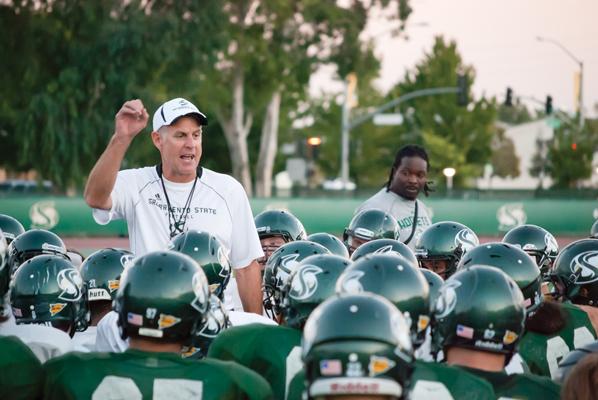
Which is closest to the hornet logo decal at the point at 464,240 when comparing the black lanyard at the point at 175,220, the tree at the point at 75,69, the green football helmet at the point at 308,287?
the black lanyard at the point at 175,220

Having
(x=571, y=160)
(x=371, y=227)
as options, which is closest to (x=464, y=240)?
(x=371, y=227)

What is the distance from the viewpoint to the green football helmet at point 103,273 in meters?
6.98

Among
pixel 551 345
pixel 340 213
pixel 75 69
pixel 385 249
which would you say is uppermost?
pixel 75 69

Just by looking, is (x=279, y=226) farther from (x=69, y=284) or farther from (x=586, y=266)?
(x=69, y=284)

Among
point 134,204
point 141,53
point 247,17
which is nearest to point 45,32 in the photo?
point 141,53

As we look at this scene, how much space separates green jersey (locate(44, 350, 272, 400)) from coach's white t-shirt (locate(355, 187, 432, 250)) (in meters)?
6.33

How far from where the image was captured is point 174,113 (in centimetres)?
718

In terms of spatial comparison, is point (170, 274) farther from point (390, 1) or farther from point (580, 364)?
point (390, 1)

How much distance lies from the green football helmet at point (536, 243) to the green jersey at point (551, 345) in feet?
8.25

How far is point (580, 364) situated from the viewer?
13.3ft

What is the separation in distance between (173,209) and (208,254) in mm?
991

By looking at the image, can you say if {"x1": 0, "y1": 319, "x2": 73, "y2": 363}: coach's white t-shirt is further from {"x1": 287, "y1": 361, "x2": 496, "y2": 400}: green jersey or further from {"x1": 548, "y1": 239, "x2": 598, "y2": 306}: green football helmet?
{"x1": 548, "y1": 239, "x2": 598, "y2": 306}: green football helmet

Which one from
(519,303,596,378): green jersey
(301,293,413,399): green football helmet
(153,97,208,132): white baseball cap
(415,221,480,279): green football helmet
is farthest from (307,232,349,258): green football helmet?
(301,293,413,399): green football helmet

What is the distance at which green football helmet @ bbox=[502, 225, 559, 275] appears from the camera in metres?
8.84
